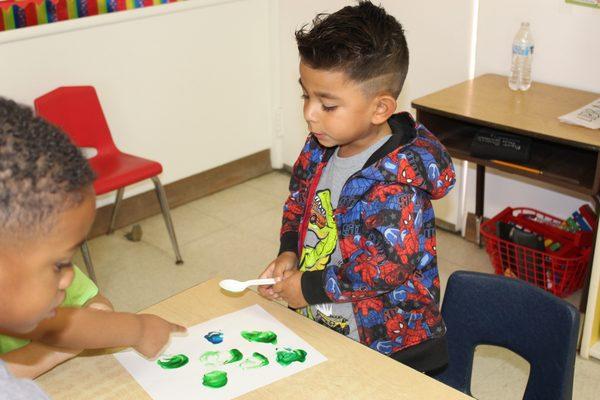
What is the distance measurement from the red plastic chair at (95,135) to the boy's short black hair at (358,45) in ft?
5.35

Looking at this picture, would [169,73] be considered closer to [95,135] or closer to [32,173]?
[95,135]

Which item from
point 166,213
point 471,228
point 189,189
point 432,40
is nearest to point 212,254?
point 166,213

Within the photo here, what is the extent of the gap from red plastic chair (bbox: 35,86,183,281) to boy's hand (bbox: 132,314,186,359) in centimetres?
160

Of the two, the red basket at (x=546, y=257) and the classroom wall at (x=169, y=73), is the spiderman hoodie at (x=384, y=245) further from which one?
the classroom wall at (x=169, y=73)

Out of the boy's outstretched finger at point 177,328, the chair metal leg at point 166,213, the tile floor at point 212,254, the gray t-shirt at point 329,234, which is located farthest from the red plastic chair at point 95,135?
the boy's outstretched finger at point 177,328

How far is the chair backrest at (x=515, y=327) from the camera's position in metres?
1.52

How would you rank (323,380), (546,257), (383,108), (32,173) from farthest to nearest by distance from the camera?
(546,257), (383,108), (323,380), (32,173)

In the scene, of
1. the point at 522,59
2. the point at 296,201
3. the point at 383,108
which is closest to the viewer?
the point at 383,108

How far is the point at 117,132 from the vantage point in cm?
353

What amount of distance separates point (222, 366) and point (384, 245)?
385 millimetres

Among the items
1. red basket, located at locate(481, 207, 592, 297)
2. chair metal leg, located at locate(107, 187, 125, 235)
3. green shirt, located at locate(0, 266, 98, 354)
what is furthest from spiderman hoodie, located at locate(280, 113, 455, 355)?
chair metal leg, located at locate(107, 187, 125, 235)

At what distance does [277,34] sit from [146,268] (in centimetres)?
149

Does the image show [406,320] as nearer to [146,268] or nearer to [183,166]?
[146,268]

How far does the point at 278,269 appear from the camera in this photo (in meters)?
1.66
